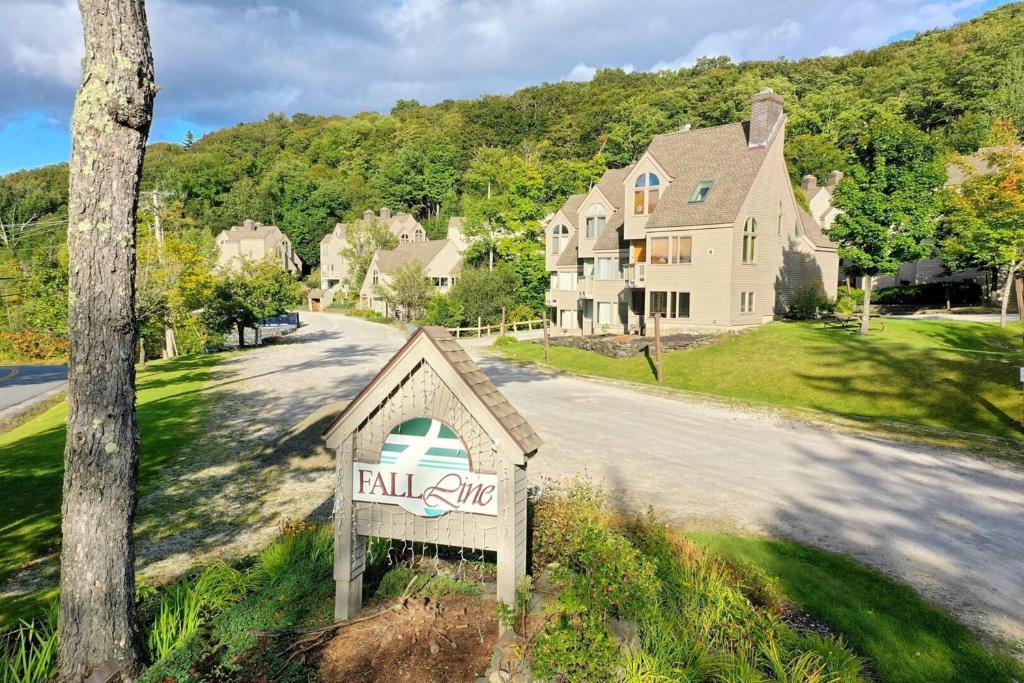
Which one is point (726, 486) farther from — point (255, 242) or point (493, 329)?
point (255, 242)

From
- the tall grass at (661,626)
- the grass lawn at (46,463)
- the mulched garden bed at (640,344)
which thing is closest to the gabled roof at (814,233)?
the mulched garden bed at (640,344)

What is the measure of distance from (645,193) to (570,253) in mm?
12016

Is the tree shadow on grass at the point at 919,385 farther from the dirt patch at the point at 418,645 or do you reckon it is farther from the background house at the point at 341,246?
the background house at the point at 341,246

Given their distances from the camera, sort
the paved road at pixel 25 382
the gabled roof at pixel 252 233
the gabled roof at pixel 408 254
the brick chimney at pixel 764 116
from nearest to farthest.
Answer: the paved road at pixel 25 382 < the brick chimney at pixel 764 116 < the gabled roof at pixel 408 254 < the gabled roof at pixel 252 233

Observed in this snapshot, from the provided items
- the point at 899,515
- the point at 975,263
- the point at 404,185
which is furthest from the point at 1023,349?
the point at 404,185

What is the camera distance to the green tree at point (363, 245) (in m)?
84.2

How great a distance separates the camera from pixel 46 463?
45.7ft

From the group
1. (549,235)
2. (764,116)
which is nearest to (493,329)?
(549,235)

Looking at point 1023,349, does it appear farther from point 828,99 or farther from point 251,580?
point 828,99

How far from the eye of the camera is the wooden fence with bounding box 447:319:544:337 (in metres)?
50.4

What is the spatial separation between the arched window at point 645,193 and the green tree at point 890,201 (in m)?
11.7

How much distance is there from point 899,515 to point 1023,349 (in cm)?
2285

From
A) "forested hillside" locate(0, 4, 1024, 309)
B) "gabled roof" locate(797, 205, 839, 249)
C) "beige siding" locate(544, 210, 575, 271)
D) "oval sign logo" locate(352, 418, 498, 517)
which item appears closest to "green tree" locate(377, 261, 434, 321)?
"forested hillside" locate(0, 4, 1024, 309)

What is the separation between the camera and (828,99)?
8269 centimetres
